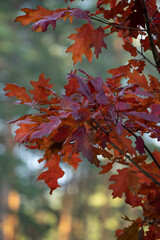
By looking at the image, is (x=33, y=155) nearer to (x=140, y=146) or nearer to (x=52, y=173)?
(x=52, y=173)

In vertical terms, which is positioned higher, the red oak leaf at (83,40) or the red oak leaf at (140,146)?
the red oak leaf at (83,40)

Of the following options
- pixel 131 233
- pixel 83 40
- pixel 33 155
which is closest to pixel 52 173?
pixel 131 233

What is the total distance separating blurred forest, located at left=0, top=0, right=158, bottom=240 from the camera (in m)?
7.90

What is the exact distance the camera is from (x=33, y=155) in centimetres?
891

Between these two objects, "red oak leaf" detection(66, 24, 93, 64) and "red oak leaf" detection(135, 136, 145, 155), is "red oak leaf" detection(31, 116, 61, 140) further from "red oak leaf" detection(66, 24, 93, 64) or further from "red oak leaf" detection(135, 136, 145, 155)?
"red oak leaf" detection(66, 24, 93, 64)

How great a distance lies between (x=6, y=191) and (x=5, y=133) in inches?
56.0

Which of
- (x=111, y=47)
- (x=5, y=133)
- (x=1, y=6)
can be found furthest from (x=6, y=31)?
(x=111, y=47)

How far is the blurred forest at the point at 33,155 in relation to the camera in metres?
7.90

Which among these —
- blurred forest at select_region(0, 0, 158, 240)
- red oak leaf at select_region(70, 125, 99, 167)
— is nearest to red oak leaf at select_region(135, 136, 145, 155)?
red oak leaf at select_region(70, 125, 99, 167)

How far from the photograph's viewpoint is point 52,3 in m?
8.83

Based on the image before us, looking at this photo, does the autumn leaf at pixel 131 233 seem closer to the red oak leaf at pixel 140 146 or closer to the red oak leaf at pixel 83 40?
the red oak leaf at pixel 140 146

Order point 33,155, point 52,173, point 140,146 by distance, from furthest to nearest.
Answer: point 33,155 < point 52,173 < point 140,146

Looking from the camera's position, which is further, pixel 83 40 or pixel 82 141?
pixel 83 40

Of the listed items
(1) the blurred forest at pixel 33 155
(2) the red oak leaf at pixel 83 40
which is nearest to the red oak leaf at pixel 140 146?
(2) the red oak leaf at pixel 83 40
